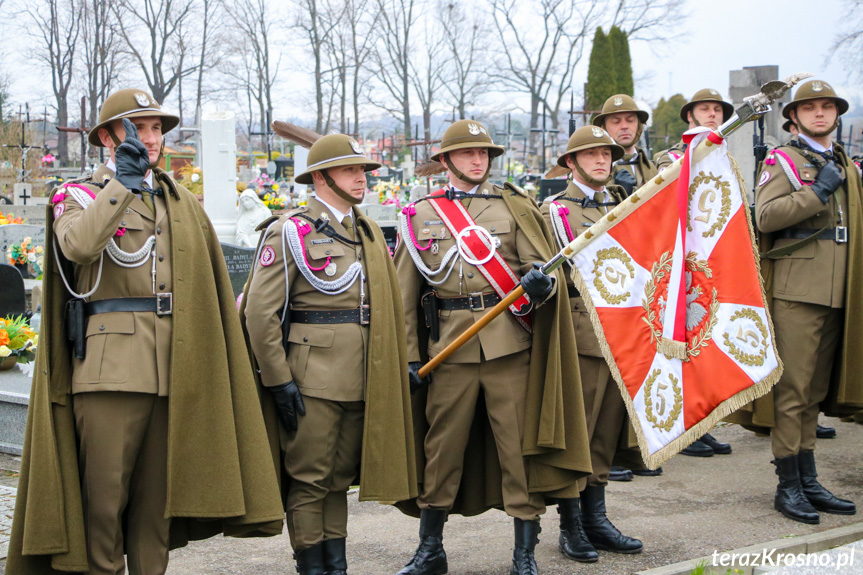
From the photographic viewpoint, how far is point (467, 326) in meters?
4.42

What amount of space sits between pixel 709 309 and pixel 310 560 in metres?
2.14

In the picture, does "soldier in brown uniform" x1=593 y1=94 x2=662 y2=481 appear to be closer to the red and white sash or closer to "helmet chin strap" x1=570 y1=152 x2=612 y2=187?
"helmet chin strap" x1=570 y1=152 x2=612 y2=187

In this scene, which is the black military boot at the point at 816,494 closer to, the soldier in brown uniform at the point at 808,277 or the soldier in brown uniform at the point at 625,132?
the soldier in brown uniform at the point at 808,277

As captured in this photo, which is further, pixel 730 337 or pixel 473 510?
pixel 473 510

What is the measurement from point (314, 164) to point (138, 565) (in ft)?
6.15

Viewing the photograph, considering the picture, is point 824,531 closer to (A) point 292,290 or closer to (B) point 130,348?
(A) point 292,290

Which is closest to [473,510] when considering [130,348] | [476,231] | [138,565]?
[476,231]

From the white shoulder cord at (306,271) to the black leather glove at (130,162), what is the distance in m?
0.78

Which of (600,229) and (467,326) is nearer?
(600,229)

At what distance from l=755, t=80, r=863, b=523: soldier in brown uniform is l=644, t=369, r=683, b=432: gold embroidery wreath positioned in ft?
5.20

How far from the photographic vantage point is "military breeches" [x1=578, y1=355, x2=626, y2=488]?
192 inches

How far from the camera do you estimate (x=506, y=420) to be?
435cm

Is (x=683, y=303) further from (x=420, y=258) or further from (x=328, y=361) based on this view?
(x=328, y=361)

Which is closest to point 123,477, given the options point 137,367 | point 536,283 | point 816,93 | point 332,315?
point 137,367
